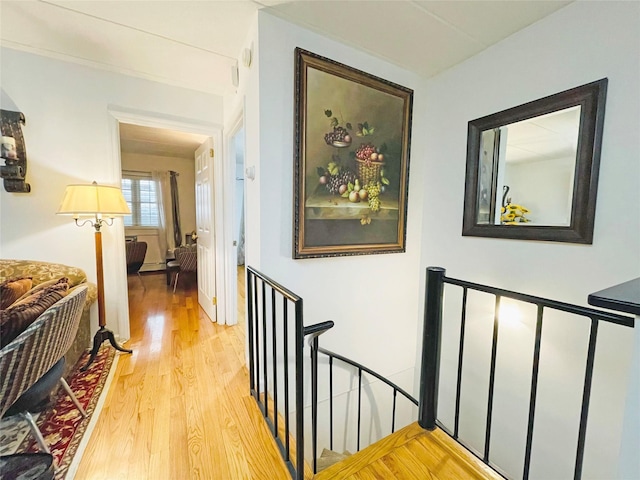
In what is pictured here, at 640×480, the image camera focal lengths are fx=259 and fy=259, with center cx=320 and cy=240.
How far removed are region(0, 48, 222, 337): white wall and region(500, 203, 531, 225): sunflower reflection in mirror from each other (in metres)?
2.97

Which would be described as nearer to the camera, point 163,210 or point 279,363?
point 279,363

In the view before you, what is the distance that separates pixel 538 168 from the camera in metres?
1.72

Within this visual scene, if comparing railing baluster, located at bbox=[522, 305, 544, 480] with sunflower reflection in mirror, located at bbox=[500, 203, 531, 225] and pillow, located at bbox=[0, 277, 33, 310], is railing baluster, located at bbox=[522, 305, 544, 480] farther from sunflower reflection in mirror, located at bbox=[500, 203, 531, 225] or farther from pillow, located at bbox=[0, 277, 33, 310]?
pillow, located at bbox=[0, 277, 33, 310]

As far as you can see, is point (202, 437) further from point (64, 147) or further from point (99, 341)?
point (64, 147)

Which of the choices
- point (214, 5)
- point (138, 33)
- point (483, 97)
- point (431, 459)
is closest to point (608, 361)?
point (431, 459)

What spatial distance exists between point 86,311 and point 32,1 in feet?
6.82

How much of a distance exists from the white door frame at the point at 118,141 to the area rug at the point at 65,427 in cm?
65

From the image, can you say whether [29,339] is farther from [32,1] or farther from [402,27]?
[402,27]

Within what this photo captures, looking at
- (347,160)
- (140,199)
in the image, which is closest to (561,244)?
(347,160)

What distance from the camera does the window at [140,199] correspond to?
16.3 feet

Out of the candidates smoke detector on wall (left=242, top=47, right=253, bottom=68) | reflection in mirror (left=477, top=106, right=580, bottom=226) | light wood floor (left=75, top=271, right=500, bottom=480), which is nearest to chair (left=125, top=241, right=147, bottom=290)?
light wood floor (left=75, top=271, right=500, bottom=480)

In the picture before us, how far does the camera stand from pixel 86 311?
2.11m

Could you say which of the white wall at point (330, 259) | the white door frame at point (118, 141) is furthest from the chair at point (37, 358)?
the white door frame at point (118, 141)

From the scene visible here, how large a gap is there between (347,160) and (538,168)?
1266mm
